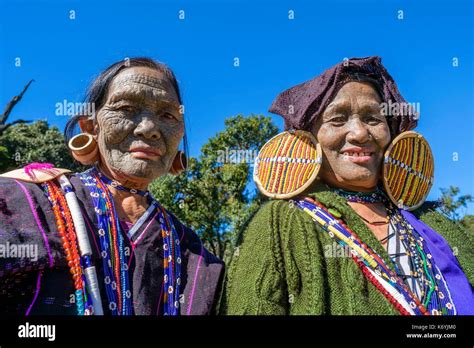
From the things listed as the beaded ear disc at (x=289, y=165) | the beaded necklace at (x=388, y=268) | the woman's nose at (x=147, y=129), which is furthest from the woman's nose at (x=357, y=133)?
→ the woman's nose at (x=147, y=129)

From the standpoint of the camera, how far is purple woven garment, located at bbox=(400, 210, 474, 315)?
2342mm

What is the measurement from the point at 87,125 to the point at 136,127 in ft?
1.06

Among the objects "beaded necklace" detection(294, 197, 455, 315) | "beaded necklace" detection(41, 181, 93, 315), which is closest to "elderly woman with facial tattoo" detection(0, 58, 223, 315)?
"beaded necklace" detection(41, 181, 93, 315)

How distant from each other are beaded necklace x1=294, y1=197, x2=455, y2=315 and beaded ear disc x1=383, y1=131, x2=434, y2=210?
27 centimetres

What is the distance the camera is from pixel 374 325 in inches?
82.1

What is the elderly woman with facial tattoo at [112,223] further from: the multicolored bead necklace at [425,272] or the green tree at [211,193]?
the green tree at [211,193]

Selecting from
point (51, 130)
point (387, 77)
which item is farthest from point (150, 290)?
point (51, 130)

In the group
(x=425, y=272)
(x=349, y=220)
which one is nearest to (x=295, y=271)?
(x=349, y=220)

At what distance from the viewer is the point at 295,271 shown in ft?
7.09

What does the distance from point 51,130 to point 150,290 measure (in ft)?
49.6

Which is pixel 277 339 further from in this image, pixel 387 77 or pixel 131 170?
pixel 387 77

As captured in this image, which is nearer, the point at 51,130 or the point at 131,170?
the point at 131,170

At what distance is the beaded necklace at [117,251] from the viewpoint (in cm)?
206

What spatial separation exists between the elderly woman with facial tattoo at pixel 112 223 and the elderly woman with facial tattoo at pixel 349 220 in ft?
1.02
